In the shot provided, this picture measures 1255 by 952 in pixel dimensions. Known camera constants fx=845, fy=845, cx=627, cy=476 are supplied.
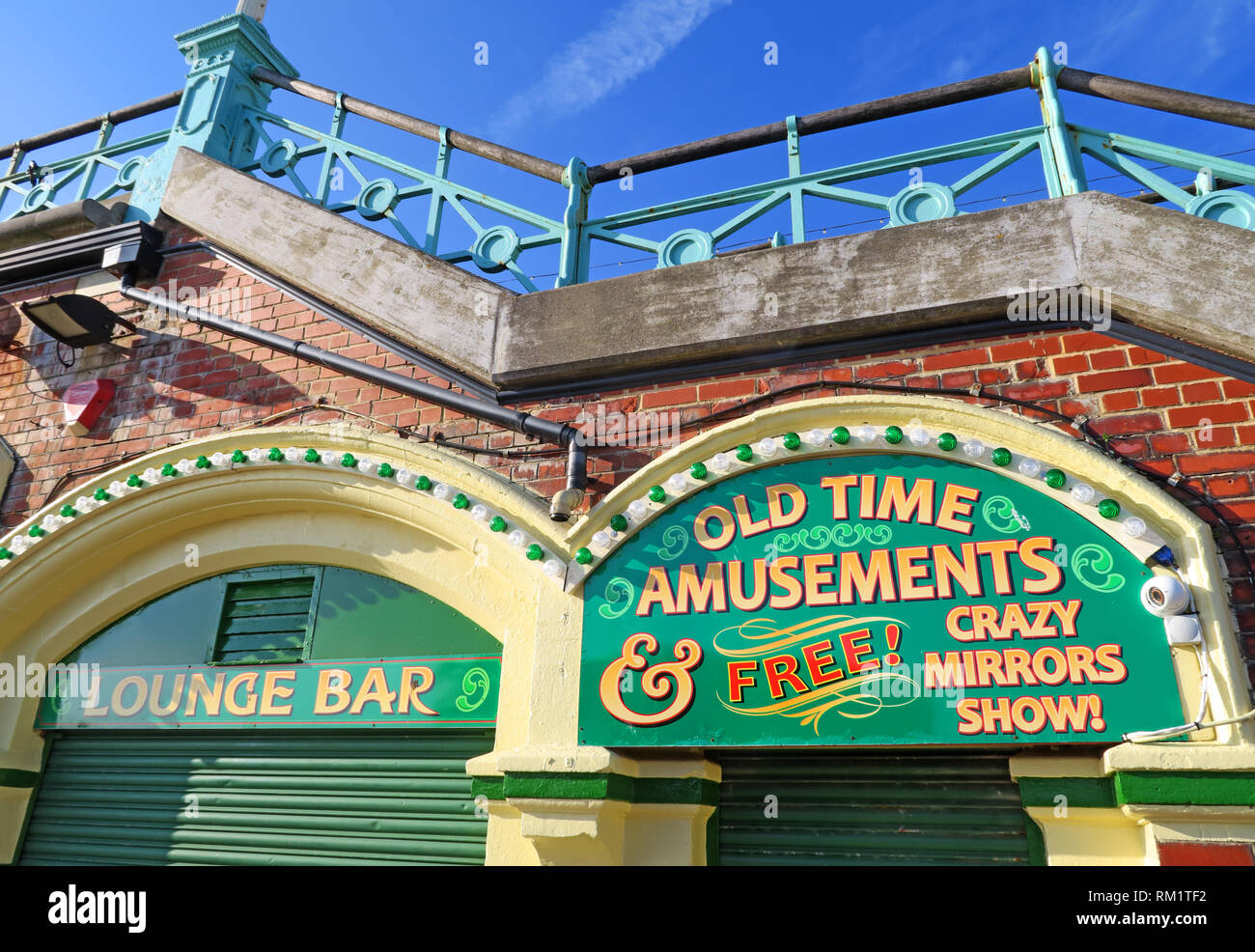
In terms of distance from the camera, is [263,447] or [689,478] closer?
[689,478]

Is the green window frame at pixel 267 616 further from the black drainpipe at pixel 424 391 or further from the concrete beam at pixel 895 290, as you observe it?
the concrete beam at pixel 895 290

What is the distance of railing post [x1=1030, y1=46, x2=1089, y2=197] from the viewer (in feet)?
13.0

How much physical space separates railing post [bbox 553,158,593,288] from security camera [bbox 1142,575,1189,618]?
3.12 meters

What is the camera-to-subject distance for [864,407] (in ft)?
12.6

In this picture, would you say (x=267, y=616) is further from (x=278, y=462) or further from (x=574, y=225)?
(x=574, y=225)

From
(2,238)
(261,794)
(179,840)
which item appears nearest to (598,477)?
(261,794)

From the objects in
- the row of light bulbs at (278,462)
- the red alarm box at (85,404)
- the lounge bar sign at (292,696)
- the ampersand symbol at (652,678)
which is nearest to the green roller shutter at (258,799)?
the lounge bar sign at (292,696)

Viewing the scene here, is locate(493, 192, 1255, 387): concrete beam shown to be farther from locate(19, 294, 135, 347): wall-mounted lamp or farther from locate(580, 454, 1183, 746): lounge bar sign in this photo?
Result: locate(19, 294, 135, 347): wall-mounted lamp

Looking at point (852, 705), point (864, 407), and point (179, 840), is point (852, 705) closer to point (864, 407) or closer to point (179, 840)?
point (864, 407)

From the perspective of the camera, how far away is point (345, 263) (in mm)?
5125

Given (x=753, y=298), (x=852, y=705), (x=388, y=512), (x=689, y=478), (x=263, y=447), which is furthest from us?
(x=263, y=447)

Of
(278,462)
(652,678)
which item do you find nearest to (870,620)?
(652,678)

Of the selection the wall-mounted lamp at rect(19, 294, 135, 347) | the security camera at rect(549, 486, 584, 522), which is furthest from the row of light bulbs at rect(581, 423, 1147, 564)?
the wall-mounted lamp at rect(19, 294, 135, 347)

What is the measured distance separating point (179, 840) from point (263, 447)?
2.21 m
